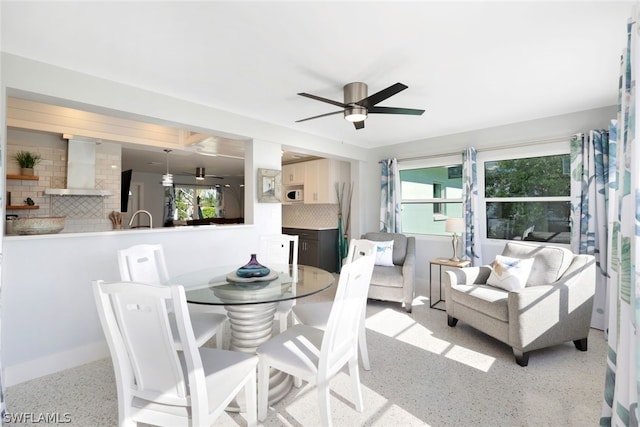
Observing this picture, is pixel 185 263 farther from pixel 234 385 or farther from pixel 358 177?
pixel 358 177

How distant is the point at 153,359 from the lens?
1244mm

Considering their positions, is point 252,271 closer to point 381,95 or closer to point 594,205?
point 381,95

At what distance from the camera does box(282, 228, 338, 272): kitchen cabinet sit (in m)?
5.53

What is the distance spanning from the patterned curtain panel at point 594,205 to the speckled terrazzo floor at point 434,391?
0.74 m

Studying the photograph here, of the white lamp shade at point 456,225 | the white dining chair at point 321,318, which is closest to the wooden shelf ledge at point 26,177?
the white dining chair at point 321,318

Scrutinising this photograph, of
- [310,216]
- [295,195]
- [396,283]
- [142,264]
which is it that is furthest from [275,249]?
[310,216]

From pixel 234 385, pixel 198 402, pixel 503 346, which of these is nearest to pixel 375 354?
pixel 503 346

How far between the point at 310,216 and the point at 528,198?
155 inches

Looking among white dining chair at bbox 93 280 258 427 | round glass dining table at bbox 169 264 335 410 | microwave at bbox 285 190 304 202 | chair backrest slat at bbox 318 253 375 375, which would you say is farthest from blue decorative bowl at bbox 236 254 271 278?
microwave at bbox 285 190 304 202

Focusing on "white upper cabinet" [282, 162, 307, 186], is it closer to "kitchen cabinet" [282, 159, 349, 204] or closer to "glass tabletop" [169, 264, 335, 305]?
"kitchen cabinet" [282, 159, 349, 204]

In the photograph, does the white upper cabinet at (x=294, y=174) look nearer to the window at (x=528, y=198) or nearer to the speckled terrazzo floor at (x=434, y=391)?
the window at (x=528, y=198)

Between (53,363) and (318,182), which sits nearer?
(53,363)

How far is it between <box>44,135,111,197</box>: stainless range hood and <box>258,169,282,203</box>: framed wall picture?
8.56ft

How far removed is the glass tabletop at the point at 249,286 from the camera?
5.92 ft
